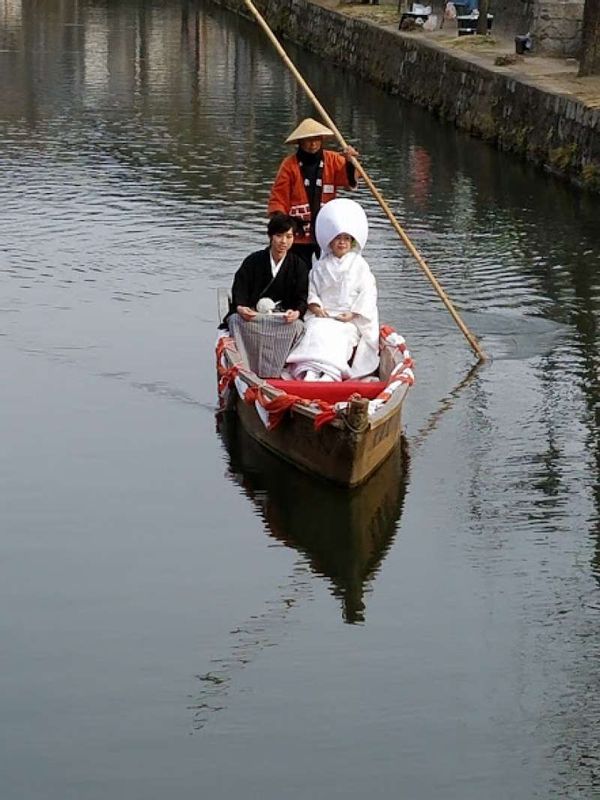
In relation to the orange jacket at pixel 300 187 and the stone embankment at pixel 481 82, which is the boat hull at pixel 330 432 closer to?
the orange jacket at pixel 300 187

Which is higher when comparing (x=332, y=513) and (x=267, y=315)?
(x=267, y=315)

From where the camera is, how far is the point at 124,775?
23.7ft

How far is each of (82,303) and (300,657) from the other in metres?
7.13

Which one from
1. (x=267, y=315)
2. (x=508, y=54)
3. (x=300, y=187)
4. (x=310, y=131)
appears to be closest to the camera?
(x=267, y=315)

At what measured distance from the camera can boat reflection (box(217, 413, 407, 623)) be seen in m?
9.72

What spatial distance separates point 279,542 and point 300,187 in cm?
341

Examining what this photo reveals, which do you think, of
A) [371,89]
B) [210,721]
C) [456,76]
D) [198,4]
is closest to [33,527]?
[210,721]

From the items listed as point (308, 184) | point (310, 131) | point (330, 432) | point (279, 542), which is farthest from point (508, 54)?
point (279, 542)

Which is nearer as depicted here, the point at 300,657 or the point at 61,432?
the point at 300,657

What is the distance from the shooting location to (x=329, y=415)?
32.6ft

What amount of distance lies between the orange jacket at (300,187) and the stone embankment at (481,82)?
339 inches

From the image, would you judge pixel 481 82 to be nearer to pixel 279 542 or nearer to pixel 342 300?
pixel 342 300

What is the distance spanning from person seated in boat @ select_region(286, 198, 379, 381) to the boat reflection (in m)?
0.65

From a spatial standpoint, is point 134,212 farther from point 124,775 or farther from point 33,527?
point 124,775
